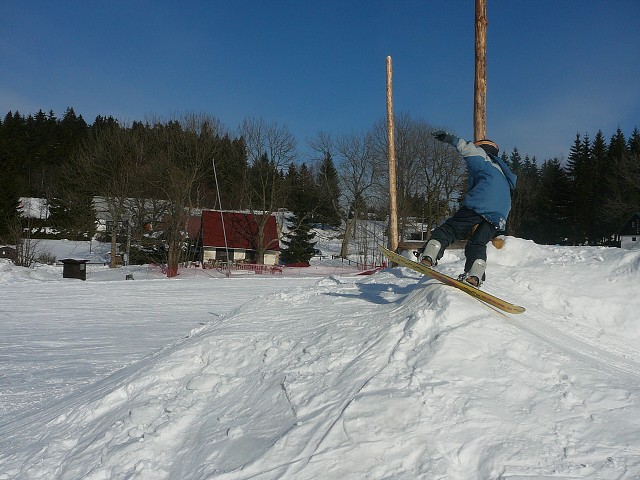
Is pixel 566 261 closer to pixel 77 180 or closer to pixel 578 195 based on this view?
pixel 77 180

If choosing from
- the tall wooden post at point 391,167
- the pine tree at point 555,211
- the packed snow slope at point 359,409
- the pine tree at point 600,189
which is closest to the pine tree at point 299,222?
the pine tree at point 555,211

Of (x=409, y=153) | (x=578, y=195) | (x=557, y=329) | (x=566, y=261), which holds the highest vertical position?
(x=409, y=153)

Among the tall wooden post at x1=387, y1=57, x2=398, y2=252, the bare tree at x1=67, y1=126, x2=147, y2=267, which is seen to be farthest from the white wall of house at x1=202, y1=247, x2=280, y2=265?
the tall wooden post at x1=387, y1=57, x2=398, y2=252

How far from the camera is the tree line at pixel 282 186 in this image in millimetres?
36938

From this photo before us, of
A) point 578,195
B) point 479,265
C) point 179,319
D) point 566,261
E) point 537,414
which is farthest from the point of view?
point 578,195

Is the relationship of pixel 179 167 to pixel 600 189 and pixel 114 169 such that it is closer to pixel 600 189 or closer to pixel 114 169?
pixel 114 169

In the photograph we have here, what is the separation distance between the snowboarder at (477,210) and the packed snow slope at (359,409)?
31.9 inches

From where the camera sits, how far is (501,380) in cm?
310

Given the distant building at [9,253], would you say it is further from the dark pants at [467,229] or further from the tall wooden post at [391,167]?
the dark pants at [467,229]

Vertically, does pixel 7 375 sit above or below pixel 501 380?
below

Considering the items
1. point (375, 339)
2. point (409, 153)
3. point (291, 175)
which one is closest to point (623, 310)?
point (375, 339)

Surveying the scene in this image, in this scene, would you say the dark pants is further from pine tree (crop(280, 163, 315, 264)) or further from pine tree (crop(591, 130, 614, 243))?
pine tree (crop(591, 130, 614, 243))

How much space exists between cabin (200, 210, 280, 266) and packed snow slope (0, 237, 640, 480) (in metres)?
36.5

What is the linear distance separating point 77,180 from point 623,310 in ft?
132
